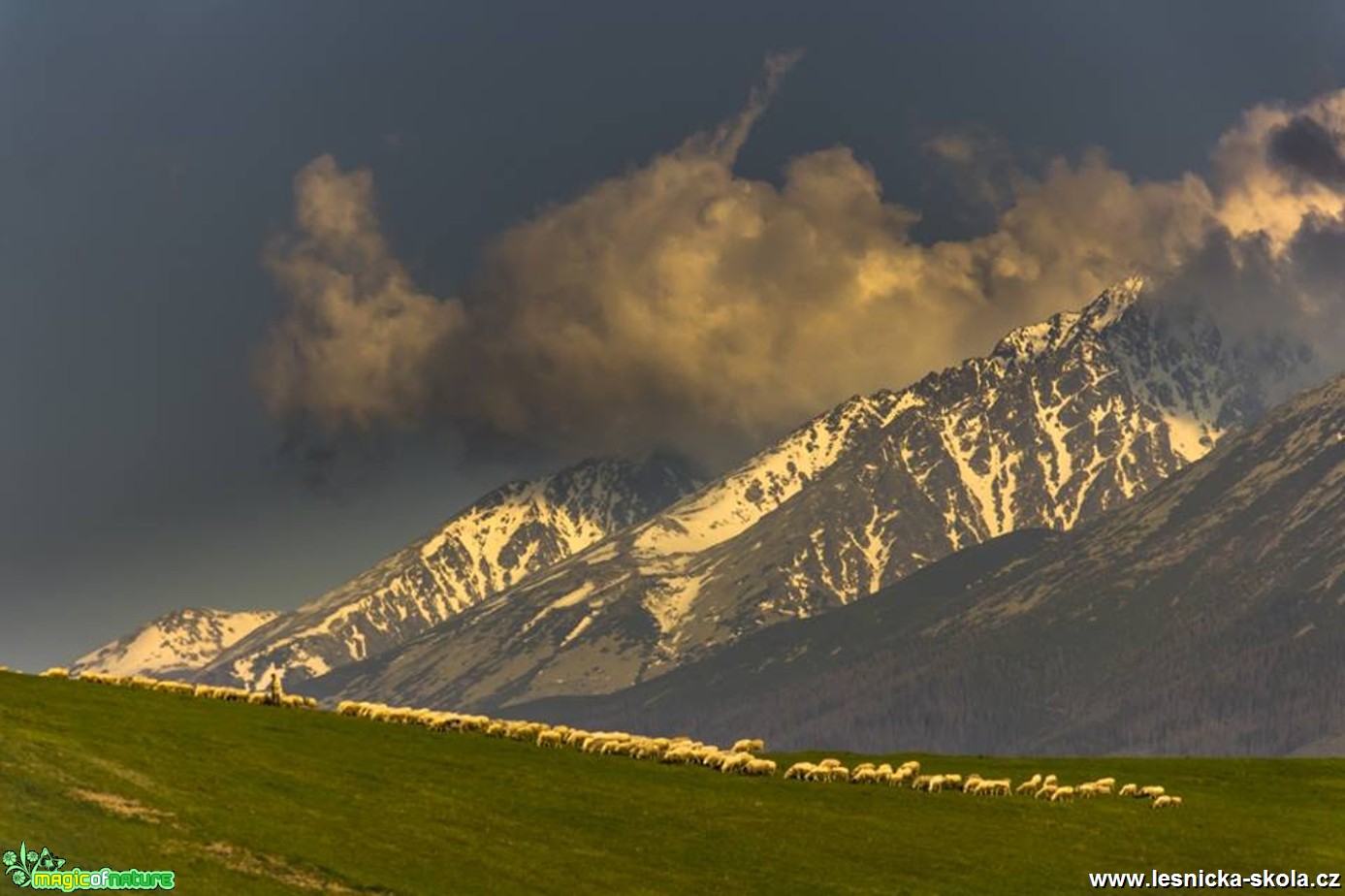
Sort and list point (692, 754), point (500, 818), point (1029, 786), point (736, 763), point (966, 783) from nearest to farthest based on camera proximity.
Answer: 1. point (500, 818)
2. point (736, 763)
3. point (966, 783)
4. point (1029, 786)
5. point (692, 754)

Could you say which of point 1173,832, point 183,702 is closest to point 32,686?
point 183,702

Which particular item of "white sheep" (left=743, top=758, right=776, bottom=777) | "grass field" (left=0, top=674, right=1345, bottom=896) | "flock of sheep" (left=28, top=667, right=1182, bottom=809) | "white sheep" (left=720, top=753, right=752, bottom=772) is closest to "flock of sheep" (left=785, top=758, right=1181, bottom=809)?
"flock of sheep" (left=28, top=667, right=1182, bottom=809)

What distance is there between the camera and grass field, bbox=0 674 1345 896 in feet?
256

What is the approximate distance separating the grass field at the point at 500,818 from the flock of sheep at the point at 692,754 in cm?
228

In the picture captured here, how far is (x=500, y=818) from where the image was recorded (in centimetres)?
9062

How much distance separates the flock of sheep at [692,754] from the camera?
115125mm

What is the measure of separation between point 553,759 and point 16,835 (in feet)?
137

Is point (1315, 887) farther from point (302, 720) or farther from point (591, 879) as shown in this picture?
point (302, 720)

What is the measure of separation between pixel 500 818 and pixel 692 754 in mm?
29309

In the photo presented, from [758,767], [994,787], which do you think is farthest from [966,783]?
[758,767]

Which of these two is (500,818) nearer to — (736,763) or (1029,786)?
(736,763)

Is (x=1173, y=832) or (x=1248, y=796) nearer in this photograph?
(x=1173, y=832)

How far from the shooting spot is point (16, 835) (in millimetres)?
72062

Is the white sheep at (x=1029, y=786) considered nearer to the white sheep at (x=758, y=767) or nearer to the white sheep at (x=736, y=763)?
the white sheep at (x=758, y=767)
